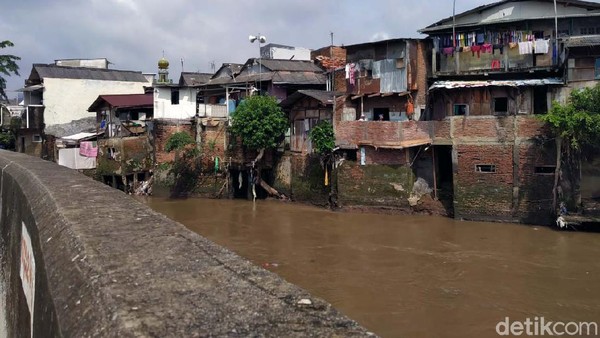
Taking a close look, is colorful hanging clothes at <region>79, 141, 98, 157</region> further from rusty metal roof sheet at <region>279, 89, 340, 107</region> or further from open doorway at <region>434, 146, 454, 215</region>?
open doorway at <region>434, 146, 454, 215</region>

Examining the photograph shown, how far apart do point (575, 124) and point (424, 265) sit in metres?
8.01

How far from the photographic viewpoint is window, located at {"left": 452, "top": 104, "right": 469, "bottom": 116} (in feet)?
72.6

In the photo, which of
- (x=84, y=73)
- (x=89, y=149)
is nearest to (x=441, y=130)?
(x=89, y=149)

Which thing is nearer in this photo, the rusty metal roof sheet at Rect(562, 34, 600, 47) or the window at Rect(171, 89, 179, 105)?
the rusty metal roof sheet at Rect(562, 34, 600, 47)

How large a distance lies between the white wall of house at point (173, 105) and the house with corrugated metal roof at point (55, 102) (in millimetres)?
10081

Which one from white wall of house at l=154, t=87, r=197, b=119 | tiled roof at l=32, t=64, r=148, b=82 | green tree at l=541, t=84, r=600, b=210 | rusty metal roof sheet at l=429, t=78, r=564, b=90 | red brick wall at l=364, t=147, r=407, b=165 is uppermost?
tiled roof at l=32, t=64, r=148, b=82

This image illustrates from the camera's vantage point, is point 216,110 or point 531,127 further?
point 216,110

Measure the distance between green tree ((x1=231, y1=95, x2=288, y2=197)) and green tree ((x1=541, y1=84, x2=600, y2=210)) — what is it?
12.7 metres

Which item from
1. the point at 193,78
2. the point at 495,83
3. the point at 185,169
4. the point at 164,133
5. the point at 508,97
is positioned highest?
the point at 193,78

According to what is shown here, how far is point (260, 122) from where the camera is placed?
1006 inches

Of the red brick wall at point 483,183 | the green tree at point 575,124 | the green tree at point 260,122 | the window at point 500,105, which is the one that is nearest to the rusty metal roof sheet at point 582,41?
the green tree at point 575,124

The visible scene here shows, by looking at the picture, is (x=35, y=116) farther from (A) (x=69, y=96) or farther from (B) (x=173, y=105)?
(B) (x=173, y=105)

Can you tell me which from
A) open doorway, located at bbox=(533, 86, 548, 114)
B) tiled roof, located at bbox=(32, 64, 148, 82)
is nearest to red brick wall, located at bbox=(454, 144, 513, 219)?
open doorway, located at bbox=(533, 86, 548, 114)

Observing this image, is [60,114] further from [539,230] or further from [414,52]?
[539,230]
